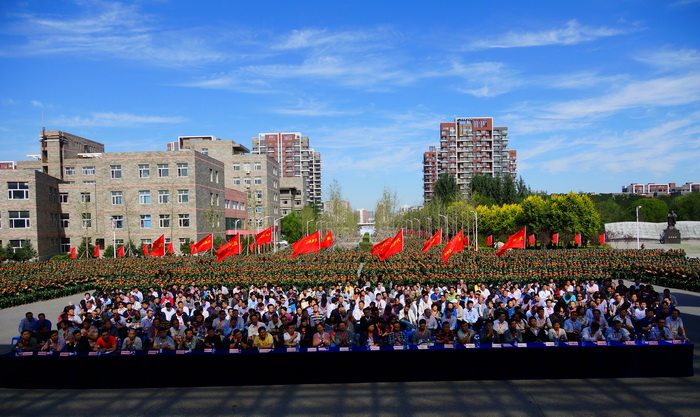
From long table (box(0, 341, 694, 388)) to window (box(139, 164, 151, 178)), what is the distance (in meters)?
39.4

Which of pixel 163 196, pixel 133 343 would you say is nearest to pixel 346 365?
pixel 133 343

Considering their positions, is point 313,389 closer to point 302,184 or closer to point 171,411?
point 171,411

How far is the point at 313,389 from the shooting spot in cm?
955

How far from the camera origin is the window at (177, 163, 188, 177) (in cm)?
4619

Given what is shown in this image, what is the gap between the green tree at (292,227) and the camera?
75875 millimetres

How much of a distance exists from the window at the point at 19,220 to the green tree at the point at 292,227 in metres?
38.6

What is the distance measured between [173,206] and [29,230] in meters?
13.0

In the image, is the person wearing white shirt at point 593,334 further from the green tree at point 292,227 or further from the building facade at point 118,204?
the green tree at point 292,227

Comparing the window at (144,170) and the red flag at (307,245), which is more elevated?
the window at (144,170)

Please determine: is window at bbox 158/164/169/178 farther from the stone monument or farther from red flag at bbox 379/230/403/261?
the stone monument

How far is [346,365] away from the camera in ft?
32.0

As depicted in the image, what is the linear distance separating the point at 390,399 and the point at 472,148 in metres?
115

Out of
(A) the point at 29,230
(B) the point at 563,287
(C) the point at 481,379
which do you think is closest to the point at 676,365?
(C) the point at 481,379

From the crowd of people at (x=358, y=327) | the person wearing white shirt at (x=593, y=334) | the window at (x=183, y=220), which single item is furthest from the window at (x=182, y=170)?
the person wearing white shirt at (x=593, y=334)
